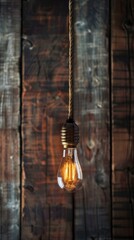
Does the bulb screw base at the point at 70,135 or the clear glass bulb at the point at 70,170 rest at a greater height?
the bulb screw base at the point at 70,135

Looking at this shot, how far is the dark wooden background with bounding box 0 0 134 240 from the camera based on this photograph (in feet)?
4.10

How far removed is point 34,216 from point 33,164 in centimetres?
19

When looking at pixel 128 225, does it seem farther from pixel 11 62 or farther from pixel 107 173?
pixel 11 62

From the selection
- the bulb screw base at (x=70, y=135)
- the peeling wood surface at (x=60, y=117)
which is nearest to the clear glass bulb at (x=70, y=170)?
the bulb screw base at (x=70, y=135)

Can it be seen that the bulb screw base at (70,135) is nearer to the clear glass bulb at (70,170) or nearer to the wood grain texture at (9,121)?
the clear glass bulb at (70,170)

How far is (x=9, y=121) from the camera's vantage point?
4.12 feet

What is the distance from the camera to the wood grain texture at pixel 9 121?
1.25m

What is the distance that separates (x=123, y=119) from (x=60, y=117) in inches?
9.1

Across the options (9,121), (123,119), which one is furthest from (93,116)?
(9,121)

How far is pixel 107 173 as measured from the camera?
1.25 metres

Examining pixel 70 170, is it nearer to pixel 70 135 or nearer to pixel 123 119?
pixel 70 135

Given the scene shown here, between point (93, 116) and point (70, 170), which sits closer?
point (70, 170)

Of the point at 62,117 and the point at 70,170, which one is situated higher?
the point at 62,117

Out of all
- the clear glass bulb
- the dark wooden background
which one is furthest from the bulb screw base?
the dark wooden background
